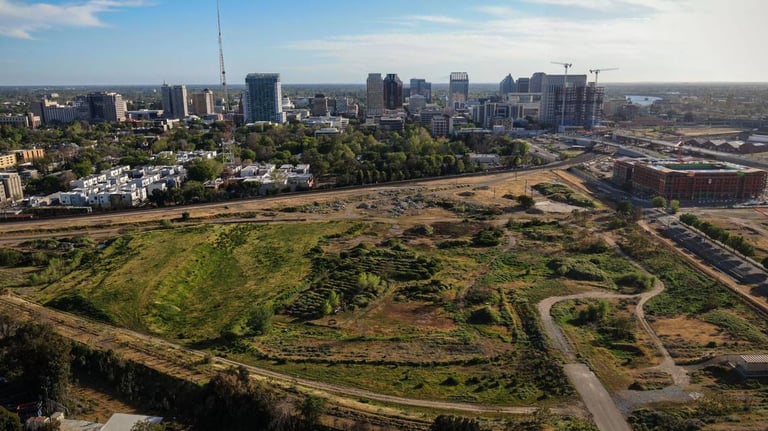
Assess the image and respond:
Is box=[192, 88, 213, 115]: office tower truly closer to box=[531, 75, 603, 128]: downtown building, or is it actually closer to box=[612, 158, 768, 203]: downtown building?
box=[531, 75, 603, 128]: downtown building

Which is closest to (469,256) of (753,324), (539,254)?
(539,254)

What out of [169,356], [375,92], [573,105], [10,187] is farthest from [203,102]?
[169,356]

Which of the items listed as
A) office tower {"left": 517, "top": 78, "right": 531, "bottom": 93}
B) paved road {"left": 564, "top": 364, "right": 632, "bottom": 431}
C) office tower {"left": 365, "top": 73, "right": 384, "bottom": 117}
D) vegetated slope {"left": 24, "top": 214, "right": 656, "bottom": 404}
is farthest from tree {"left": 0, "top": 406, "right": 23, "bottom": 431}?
office tower {"left": 517, "top": 78, "right": 531, "bottom": 93}

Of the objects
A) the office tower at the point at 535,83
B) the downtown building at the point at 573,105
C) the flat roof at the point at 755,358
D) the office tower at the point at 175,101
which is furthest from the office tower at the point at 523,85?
the flat roof at the point at 755,358

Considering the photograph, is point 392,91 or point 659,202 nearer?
point 659,202

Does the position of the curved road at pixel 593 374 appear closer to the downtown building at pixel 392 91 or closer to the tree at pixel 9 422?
the tree at pixel 9 422

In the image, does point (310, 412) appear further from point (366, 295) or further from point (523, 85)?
point (523, 85)
